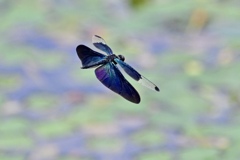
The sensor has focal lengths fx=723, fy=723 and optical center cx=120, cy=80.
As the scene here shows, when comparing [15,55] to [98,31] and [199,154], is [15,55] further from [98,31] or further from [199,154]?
[199,154]

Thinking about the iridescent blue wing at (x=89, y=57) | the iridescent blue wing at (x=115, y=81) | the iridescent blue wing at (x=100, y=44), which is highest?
the iridescent blue wing at (x=100, y=44)

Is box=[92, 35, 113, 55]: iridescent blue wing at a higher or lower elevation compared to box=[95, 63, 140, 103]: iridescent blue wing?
higher

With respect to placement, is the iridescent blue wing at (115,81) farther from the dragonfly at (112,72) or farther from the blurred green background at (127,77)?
the blurred green background at (127,77)

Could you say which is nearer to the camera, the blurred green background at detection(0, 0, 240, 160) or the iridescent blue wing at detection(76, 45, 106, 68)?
the iridescent blue wing at detection(76, 45, 106, 68)

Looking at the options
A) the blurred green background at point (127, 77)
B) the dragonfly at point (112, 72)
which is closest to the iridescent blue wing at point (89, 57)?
the dragonfly at point (112, 72)

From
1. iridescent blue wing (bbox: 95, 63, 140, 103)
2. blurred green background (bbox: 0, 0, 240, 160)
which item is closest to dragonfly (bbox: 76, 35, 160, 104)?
iridescent blue wing (bbox: 95, 63, 140, 103)

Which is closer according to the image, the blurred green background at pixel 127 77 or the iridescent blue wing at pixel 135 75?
the iridescent blue wing at pixel 135 75

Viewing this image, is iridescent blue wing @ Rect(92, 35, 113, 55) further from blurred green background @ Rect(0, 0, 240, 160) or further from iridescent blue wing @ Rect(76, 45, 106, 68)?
blurred green background @ Rect(0, 0, 240, 160)

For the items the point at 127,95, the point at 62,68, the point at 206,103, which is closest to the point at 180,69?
the point at 206,103
